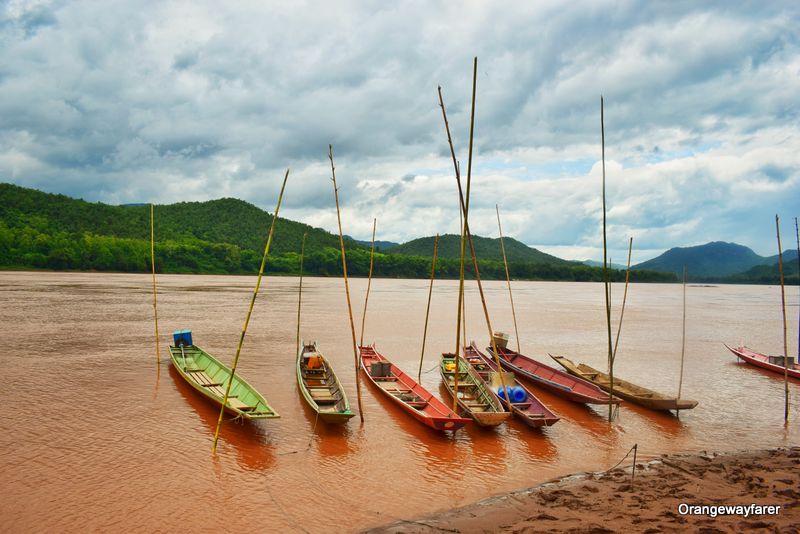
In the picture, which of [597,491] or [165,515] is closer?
[165,515]

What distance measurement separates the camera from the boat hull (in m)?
12.2

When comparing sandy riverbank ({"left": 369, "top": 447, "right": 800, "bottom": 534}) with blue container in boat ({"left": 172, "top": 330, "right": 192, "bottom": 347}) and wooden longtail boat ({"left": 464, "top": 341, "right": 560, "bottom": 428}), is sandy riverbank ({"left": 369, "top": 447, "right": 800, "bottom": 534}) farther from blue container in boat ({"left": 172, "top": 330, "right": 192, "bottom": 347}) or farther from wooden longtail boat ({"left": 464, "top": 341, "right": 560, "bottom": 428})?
blue container in boat ({"left": 172, "top": 330, "right": 192, "bottom": 347})

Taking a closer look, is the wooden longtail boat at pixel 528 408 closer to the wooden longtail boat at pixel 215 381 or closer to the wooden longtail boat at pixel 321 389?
the wooden longtail boat at pixel 321 389

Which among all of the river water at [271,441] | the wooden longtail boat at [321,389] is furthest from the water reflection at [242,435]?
the wooden longtail boat at [321,389]

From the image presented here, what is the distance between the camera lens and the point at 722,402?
17.3m

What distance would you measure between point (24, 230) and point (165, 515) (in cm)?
9575

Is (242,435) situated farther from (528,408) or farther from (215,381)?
(528,408)

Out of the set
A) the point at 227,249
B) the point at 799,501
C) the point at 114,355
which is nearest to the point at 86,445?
the point at 114,355

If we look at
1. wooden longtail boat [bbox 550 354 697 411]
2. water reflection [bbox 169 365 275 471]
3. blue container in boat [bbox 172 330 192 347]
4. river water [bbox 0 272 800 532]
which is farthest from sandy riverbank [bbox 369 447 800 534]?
blue container in boat [bbox 172 330 192 347]

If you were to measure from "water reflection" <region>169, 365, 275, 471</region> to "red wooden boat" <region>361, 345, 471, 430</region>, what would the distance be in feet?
12.5

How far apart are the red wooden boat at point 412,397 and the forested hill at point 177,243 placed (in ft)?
276

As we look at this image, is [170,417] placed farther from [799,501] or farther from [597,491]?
[799,501]

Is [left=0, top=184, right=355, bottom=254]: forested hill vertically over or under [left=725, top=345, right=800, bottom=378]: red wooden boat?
over

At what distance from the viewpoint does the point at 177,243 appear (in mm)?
104375
